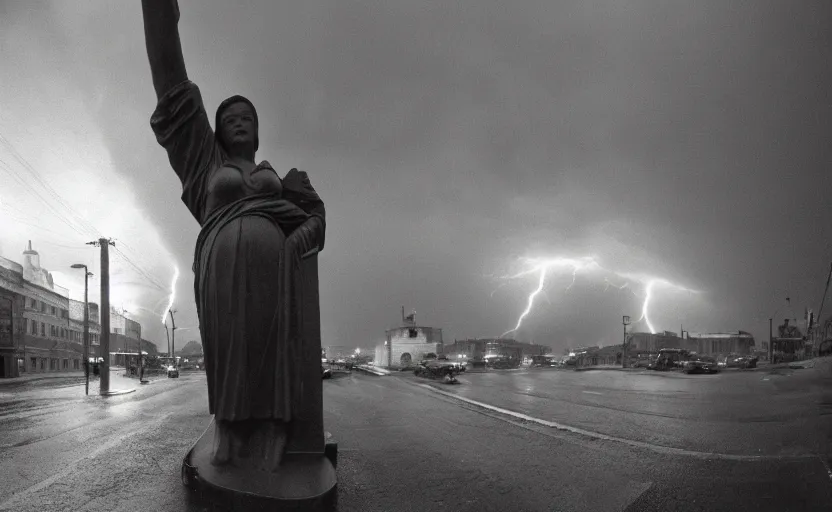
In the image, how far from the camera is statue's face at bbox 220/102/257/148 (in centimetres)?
368

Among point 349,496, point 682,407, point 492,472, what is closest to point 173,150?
point 349,496

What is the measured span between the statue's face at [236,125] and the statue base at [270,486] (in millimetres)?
2309

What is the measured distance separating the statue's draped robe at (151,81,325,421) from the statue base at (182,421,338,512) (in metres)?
0.34

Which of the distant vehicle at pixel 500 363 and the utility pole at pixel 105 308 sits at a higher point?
the utility pole at pixel 105 308

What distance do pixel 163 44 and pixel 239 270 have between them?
5.63ft

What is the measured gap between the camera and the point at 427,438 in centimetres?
586

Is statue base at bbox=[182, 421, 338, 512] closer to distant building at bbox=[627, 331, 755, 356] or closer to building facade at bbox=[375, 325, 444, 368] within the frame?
building facade at bbox=[375, 325, 444, 368]

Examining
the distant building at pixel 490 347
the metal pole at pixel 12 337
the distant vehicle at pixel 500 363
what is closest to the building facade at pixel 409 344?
the distant vehicle at pixel 500 363

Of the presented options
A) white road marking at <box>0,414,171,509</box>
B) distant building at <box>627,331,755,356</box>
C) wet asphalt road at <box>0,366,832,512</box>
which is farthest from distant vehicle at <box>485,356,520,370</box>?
white road marking at <box>0,414,171,509</box>

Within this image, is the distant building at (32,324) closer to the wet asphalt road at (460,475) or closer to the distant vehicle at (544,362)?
the wet asphalt road at (460,475)

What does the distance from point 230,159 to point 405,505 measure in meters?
2.84

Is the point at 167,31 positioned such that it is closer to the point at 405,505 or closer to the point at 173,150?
the point at 173,150

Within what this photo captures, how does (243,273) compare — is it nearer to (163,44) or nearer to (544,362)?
(163,44)

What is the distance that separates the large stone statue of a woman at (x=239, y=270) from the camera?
308cm
